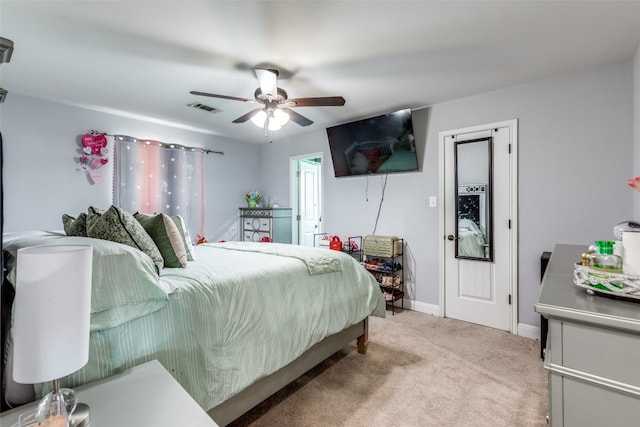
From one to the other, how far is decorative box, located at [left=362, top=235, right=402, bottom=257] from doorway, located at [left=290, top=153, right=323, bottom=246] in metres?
1.31

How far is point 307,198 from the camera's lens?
5223 mm

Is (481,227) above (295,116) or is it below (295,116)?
below

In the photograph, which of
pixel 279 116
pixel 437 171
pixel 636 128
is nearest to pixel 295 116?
pixel 279 116

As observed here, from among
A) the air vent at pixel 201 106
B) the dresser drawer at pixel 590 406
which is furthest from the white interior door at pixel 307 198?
the dresser drawer at pixel 590 406

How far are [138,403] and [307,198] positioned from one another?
4442mm

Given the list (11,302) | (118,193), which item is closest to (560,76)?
(11,302)

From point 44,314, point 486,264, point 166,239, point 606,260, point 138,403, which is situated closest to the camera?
point 44,314

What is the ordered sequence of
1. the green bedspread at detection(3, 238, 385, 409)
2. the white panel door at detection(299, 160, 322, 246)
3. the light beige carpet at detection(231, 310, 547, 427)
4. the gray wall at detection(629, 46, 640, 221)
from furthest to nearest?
the white panel door at detection(299, 160, 322, 246) < the gray wall at detection(629, 46, 640, 221) < the light beige carpet at detection(231, 310, 547, 427) < the green bedspread at detection(3, 238, 385, 409)

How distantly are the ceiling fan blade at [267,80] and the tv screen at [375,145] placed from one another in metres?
1.62

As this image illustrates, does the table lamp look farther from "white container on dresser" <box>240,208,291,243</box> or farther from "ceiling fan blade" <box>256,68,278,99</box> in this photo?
"white container on dresser" <box>240,208,291,243</box>

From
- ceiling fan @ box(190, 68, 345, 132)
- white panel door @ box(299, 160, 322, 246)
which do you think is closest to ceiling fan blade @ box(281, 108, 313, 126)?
ceiling fan @ box(190, 68, 345, 132)

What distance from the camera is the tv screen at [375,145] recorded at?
355cm

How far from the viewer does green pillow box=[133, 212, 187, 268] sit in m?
1.78

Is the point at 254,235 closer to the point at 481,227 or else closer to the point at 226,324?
the point at 481,227
